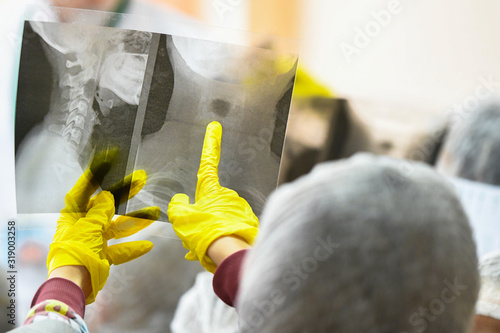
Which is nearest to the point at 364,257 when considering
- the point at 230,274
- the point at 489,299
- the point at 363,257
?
the point at 363,257

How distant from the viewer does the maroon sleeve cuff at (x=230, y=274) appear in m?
0.41

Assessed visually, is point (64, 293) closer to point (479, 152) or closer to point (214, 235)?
point (214, 235)

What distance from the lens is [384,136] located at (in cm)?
45

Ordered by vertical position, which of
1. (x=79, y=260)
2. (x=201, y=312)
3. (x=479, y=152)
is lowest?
(x=201, y=312)

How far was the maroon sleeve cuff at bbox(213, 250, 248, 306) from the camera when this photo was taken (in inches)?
16.1

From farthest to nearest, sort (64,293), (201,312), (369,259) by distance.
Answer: (201,312) < (64,293) < (369,259)

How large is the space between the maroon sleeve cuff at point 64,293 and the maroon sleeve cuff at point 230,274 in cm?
13

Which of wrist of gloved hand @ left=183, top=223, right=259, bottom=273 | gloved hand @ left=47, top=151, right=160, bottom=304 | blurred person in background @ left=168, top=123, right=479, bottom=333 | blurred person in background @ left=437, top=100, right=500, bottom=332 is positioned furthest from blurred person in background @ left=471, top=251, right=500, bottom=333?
gloved hand @ left=47, top=151, right=160, bottom=304

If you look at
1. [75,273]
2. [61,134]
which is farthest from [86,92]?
[75,273]

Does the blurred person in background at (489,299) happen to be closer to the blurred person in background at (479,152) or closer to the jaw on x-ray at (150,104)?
the blurred person in background at (479,152)

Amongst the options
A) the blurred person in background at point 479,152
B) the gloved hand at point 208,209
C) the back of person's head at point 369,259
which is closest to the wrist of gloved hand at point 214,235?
the gloved hand at point 208,209

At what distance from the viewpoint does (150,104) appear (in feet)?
1.45

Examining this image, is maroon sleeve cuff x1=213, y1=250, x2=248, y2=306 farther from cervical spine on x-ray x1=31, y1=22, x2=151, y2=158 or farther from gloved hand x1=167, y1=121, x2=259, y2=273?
cervical spine on x-ray x1=31, y1=22, x2=151, y2=158

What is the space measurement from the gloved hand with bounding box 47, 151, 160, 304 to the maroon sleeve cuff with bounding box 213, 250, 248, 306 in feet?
0.31
